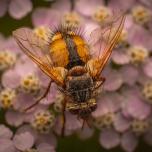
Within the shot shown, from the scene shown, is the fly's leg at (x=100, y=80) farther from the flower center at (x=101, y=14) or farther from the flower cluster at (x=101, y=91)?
the flower center at (x=101, y=14)

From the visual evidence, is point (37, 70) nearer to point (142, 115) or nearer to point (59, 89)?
point (59, 89)

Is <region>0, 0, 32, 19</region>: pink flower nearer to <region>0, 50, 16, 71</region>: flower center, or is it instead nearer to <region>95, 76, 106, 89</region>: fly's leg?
<region>0, 50, 16, 71</region>: flower center

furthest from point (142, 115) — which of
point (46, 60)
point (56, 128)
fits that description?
point (46, 60)

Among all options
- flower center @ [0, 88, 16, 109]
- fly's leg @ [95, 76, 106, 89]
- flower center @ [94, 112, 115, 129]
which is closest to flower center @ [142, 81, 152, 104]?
flower center @ [94, 112, 115, 129]

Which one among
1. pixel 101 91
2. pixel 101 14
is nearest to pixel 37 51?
pixel 101 91

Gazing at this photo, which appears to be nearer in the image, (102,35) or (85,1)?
(102,35)

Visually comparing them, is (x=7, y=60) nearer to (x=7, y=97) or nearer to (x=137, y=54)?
(x=7, y=97)
